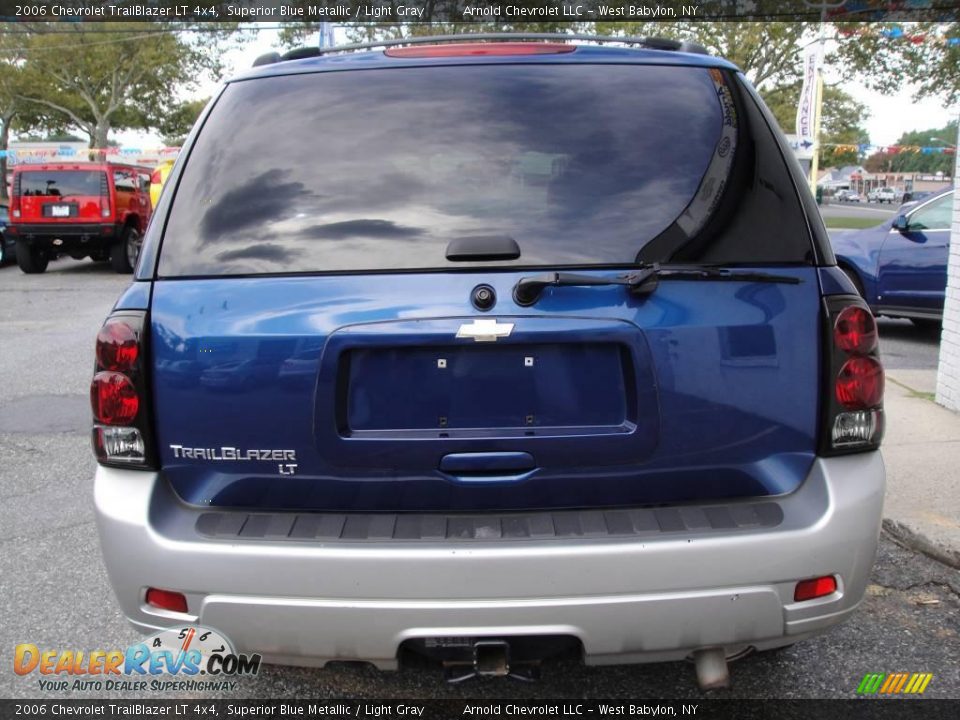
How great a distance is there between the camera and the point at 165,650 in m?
2.28

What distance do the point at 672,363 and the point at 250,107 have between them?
53.8 inches

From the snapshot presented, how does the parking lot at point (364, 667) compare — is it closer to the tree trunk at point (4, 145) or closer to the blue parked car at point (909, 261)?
the blue parked car at point (909, 261)

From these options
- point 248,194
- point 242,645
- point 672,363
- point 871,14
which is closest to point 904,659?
point 672,363

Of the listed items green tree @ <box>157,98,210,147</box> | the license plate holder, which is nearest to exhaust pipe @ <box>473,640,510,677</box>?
the license plate holder

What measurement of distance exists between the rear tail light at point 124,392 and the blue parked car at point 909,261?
7890 millimetres

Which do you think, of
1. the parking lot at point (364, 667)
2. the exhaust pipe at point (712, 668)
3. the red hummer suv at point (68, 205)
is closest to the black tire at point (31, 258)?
the red hummer suv at point (68, 205)

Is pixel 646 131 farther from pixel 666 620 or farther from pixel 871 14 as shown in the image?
pixel 871 14

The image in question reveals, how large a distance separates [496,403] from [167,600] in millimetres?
978

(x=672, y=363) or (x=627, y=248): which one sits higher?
(x=627, y=248)

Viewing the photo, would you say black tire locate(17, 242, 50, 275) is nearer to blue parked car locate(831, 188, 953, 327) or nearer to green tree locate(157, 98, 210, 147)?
blue parked car locate(831, 188, 953, 327)

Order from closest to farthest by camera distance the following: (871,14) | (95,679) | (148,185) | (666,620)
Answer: (666,620), (95,679), (871,14), (148,185)

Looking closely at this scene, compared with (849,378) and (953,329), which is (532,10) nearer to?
(953,329)

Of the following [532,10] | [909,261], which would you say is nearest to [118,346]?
[909,261]

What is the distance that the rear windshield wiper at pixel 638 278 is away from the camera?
201 cm
